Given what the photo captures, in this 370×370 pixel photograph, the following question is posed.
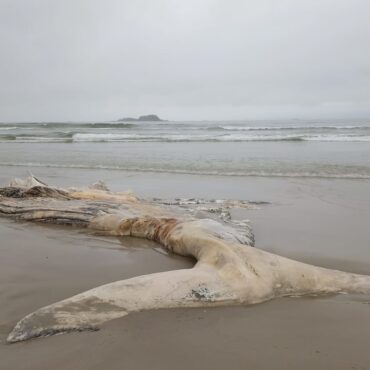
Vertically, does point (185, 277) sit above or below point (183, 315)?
above

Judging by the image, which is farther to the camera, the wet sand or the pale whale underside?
the pale whale underside

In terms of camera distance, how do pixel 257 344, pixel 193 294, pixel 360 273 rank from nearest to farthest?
pixel 257 344
pixel 193 294
pixel 360 273

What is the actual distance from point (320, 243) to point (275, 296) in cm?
176

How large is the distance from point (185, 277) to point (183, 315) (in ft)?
1.34

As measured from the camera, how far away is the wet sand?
2404 mm

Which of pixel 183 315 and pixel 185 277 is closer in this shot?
pixel 183 315

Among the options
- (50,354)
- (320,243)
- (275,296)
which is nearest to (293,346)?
(275,296)

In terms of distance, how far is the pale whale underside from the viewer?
9.34ft

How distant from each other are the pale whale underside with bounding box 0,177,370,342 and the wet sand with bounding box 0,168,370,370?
4.1 inches

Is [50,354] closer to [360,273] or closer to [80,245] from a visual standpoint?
[80,245]

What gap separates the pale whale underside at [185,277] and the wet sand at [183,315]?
0.10 m

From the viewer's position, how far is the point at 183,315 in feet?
9.73

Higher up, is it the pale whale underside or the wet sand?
the pale whale underside

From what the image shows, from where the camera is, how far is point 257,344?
258 centimetres
